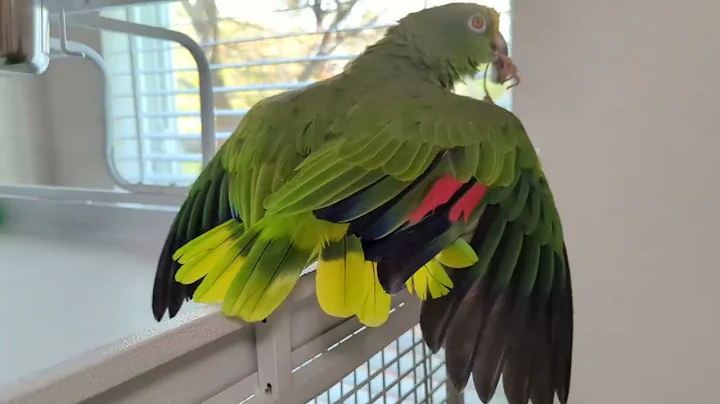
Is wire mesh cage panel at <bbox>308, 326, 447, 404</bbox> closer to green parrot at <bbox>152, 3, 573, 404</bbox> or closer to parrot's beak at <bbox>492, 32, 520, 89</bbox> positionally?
green parrot at <bbox>152, 3, 573, 404</bbox>

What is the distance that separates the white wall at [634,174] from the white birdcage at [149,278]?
0.12 metres

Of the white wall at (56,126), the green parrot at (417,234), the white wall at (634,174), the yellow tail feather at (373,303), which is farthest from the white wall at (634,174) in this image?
the white wall at (56,126)

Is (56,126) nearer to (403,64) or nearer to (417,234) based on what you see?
(403,64)

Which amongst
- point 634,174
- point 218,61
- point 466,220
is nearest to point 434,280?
point 466,220

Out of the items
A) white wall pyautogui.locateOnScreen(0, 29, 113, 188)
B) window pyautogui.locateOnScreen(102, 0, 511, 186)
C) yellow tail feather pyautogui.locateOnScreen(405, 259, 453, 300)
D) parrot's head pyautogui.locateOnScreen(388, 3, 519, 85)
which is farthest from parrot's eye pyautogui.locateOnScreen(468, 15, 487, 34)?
white wall pyautogui.locateOnScreen(0, 29, 113, 188)

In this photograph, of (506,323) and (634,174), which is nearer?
(506,323)

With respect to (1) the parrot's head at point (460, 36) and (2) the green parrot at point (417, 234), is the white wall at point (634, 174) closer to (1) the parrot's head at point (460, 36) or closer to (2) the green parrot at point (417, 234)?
(1) the parrot's head at point (460, 36)

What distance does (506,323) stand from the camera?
0.40 metres

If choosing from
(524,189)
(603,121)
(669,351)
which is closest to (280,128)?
(524,189)

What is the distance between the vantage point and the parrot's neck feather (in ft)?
1.71

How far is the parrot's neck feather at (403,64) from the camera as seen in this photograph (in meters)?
0.52

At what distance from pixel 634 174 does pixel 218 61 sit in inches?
28.2

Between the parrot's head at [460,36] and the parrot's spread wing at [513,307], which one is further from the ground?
the parrot's head at [460,36]

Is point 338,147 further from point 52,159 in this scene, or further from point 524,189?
point 52,159
